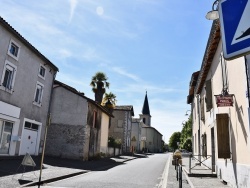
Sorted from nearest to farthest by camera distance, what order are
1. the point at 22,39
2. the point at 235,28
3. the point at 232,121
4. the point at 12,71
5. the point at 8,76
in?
the point at 235,28 < the point at 232,121 < the point at 8,76 < the point at 12,71 < the point at 22,39

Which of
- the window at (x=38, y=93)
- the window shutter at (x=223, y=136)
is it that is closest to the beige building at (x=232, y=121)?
the window shutter at (x=223, y=136)

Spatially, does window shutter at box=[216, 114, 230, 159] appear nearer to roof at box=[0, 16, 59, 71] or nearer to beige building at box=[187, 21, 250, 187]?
beige building at box=[187, 21, 250, 187]

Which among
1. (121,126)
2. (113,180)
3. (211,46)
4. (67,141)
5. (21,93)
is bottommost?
(113,180)

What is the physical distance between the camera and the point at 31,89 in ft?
61.0

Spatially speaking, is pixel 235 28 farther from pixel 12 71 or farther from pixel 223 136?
pixel 12 71

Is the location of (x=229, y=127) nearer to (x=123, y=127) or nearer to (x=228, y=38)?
(x=228, y=38)

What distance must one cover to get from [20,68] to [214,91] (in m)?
12.7

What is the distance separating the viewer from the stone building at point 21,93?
15406 millimetres

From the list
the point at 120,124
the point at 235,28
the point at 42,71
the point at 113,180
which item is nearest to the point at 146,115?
the point at 120,124

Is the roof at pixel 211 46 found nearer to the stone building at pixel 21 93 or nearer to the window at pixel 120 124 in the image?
the stone building at pixel 21 93

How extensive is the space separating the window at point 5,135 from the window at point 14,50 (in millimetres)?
4353

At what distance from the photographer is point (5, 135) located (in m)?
15.8

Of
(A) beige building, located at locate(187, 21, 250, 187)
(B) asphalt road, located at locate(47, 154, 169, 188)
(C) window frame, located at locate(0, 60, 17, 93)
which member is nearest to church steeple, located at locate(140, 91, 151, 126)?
(C) window frame, located at locate(0, 60, 17, 93)

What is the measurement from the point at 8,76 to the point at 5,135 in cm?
380
